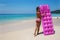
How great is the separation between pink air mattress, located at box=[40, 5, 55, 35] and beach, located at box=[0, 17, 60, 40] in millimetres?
43

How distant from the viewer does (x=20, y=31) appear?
1422mm

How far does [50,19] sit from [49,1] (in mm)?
175

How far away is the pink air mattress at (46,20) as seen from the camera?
1.42m

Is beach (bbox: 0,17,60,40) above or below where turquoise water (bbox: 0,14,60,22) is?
below

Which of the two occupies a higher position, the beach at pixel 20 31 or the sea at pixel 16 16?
the sea at pixel 16 16

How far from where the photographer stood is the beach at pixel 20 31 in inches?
54.6

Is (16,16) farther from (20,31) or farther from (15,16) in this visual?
(20,31)

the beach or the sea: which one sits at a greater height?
the sea

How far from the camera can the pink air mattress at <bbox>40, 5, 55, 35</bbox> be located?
1418 mm

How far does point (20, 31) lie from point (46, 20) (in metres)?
0.26

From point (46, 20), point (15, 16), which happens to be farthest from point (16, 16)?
point (46, 20)

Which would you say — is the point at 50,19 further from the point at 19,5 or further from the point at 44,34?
the point at 19,5

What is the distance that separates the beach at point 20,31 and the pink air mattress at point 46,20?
0.04 meters

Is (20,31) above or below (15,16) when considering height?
below
